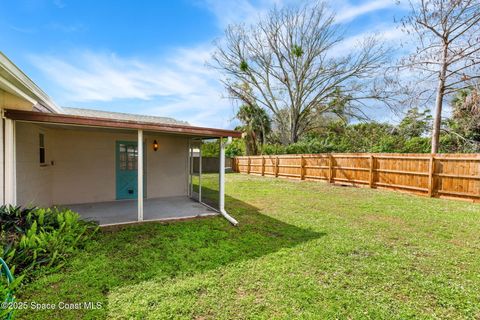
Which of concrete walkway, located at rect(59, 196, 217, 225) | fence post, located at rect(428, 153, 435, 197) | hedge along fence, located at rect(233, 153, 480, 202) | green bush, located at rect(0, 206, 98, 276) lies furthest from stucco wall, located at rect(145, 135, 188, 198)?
fence post, located at rect(428, 153, 435, 197)

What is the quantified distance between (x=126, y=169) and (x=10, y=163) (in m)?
3.91

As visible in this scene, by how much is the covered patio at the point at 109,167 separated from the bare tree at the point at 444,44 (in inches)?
418

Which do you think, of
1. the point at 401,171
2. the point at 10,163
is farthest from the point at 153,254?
the point at 401,171

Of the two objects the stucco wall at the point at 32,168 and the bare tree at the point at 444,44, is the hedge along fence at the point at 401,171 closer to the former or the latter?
the bare tree at the point at 444,44

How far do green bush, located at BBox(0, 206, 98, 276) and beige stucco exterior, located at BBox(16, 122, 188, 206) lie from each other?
1902 millimetres

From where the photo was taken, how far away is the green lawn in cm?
253

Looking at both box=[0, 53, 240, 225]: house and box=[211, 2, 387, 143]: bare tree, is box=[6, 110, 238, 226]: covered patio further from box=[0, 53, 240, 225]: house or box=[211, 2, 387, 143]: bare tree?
box=[211, 2, 387, 143]: bare tree

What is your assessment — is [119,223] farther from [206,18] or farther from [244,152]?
[244,152]

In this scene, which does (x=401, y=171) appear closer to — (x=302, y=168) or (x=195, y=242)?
(x=302, y=168)

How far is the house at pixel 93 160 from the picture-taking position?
417cm

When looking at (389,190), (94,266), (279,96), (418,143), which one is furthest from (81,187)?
(279,96)

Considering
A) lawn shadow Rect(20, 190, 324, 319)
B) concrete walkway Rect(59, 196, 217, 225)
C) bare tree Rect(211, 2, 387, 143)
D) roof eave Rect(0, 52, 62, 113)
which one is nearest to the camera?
lawn shadow Rect(20, 190, 324, 319)

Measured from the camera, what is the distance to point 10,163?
4102 millimetres

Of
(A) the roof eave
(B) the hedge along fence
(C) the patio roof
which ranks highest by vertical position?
(A) the roof eave
